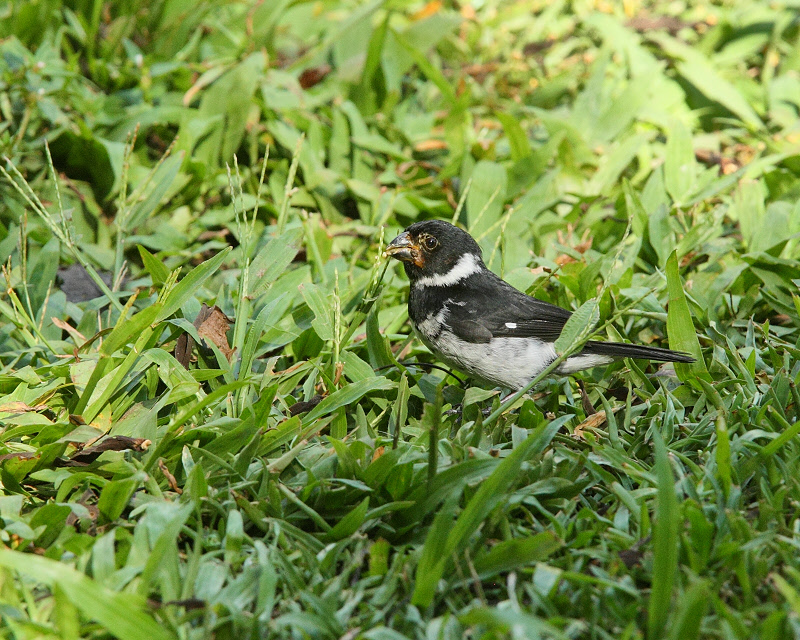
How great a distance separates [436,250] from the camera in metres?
3.68

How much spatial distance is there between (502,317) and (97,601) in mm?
2019

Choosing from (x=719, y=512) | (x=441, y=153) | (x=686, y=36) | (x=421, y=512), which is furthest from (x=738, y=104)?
(x=421, y=512)

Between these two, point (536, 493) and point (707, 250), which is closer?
point (536, 493)

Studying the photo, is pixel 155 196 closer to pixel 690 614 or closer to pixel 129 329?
pixel 129 329

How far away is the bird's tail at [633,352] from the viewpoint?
3146 millimetres

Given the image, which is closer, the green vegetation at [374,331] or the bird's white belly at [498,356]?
the green vegetation at [374,331]

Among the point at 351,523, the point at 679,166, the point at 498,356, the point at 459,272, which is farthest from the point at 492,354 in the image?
the point at 679,166

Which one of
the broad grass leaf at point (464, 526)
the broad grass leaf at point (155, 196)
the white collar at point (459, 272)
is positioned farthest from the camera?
the broad grass leaf at point (155, 196)

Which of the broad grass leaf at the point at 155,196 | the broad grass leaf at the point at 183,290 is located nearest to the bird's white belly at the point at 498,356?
the broad grass leaf at the point at 183,290

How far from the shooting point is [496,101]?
612 cm

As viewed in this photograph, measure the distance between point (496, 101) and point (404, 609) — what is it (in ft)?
15.3

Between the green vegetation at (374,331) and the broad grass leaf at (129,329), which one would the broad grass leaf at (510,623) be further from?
the broad grass leaf at (129,329)

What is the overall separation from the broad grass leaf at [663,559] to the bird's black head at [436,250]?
1669mm

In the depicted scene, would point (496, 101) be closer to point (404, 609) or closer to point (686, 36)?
point (686, 36)
